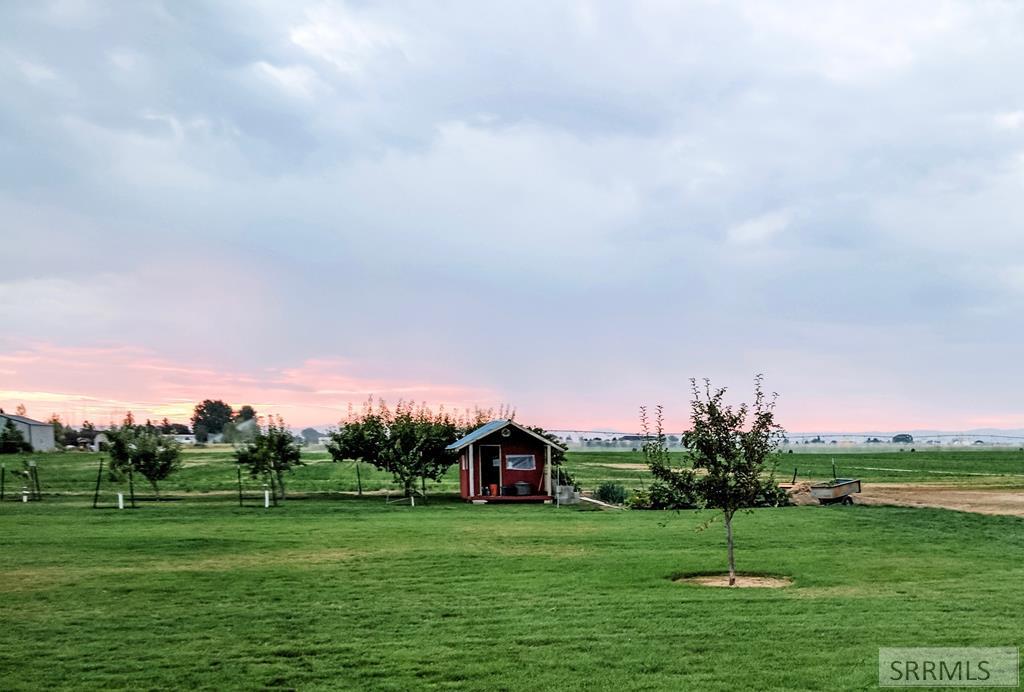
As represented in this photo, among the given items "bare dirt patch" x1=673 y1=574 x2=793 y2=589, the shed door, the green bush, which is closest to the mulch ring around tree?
"bare dirt patch" x1=673 y1=574 x2=793 y2=589

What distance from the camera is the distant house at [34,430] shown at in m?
105

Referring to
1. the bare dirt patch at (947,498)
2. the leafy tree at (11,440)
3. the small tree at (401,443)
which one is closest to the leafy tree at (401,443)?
the small tree at (401,443)

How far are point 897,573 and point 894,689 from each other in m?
9.64

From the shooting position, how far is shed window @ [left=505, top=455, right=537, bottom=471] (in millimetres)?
45375

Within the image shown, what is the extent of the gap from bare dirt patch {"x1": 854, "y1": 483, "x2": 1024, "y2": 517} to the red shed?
1526 centimetres

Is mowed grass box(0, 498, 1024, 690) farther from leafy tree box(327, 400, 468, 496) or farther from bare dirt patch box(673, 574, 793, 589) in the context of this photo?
leafy tree box(327, 400, 468, 496)

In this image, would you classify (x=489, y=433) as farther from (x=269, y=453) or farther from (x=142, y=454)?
(x=142, y=454)

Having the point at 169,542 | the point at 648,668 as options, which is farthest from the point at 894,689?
the point at 169,542

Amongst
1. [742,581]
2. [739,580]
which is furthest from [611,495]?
[742,581]

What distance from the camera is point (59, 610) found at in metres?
15.8

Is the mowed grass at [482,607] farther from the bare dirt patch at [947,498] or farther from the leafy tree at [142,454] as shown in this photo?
the leafy tree at [142,454]

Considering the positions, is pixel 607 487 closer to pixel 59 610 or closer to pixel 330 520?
pixel 330 520

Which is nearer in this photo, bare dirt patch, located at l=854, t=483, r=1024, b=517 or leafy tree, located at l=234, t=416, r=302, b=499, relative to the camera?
bare dirt patch, located at l=854, t=483, r=1024, b=517

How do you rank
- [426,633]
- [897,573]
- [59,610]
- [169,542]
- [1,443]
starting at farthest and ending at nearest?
[1,443], [169,542], [897,573], [59,610], [426,633]
